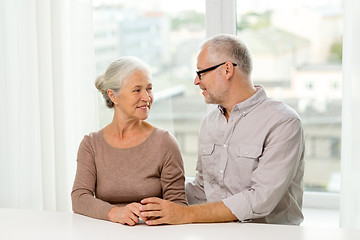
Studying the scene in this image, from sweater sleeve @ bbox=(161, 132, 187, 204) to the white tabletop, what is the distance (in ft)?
1.36

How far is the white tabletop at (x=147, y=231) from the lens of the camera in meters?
1.82

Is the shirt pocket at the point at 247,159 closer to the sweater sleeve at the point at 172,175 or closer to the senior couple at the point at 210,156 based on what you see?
the senior couple at the point at 210,156

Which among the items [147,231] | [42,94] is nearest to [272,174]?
[147,231]

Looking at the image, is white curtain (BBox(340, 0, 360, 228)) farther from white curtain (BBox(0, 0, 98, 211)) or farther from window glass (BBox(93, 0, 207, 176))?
white curtain (BBox(0, 0, 98, 211))

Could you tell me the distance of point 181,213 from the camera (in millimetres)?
1999

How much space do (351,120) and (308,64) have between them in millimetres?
527

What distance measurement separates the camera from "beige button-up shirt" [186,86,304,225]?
2.11 metres

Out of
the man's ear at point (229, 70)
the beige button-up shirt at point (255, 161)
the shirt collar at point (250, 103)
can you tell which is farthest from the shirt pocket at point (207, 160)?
the man's ear at point (229, 70)

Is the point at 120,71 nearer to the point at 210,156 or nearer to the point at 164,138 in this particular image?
the point at 164,138

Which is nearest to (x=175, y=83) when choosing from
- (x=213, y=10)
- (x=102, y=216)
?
(x=213, y=10)

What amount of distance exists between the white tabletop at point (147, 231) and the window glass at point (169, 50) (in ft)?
4.12

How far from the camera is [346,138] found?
8.53 ft

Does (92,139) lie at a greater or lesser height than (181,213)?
greater

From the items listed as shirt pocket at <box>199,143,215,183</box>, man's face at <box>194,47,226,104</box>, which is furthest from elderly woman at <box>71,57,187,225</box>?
man's face at <box>194,47,226,104</box>
